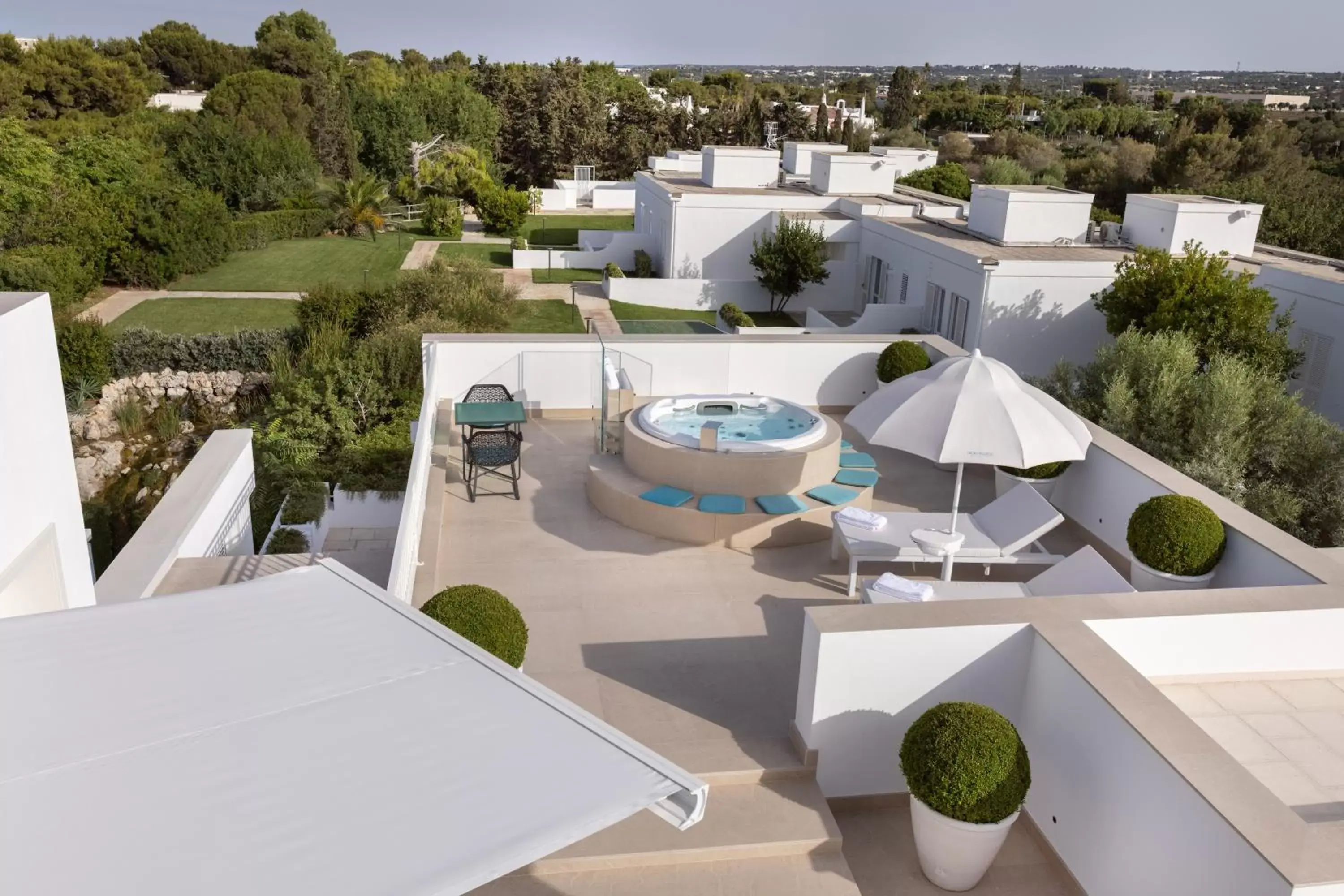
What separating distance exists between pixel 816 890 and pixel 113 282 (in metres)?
40.8

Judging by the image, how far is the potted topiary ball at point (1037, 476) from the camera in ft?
38.1

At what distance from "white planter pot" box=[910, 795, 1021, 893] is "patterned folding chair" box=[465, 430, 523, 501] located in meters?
6.82

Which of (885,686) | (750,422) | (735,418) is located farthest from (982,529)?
(735,418)

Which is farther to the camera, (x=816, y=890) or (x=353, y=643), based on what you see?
(x=816, y=890)

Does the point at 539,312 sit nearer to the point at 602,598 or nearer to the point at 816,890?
the point at 602,598

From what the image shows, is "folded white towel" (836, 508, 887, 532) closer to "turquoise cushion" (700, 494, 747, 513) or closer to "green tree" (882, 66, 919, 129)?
"turquoise cushion" (700, 494, 747, 513)

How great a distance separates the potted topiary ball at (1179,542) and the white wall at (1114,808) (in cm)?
276

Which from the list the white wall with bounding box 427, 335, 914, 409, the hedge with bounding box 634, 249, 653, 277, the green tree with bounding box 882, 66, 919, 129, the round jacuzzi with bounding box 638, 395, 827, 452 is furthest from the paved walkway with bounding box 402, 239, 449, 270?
the green tree with bounding box 882, 66, 919, 129

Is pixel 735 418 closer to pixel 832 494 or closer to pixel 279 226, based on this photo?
pixel 832 494

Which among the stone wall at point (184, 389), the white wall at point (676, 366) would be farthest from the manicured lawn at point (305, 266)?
the white wall at point (676, 366)

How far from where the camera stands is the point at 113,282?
38969mm

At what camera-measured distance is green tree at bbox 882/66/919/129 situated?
10488 centimetres

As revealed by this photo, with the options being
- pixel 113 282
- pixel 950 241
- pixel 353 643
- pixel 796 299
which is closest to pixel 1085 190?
pixel 796 299

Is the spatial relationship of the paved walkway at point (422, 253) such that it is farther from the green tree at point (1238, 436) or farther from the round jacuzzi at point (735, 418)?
the green tree at point (1238, 436)
